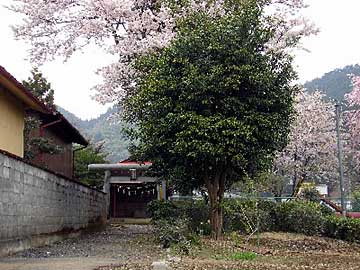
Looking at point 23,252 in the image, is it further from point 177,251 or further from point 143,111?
point 143,111

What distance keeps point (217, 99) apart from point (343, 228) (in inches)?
271

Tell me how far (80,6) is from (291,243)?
11.7 metres

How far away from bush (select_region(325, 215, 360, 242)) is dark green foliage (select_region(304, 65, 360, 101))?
3384 cm

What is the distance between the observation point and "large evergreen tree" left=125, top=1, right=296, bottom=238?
A: 14.5 metres

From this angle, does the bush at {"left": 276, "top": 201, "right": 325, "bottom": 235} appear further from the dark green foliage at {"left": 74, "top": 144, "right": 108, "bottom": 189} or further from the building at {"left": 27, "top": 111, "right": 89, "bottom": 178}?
the dark green foliage at {"left": 74, "top": 144, "right": 108, "bottom": 189}

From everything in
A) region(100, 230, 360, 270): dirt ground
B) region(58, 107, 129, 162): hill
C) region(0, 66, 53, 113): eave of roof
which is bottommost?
region(100, 230, 360, 270): dirt ground

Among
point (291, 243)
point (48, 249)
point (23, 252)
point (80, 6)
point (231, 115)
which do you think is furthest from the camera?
point (80, 6)

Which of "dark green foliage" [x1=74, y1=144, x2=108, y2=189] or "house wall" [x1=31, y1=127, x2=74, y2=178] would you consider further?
"dark green foliage" [x1=74, y1=144, x2=108, y2=189]

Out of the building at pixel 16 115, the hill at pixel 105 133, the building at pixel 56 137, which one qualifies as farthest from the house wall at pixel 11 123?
the hill at pixel 105 133

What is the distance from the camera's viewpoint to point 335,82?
2279 inches

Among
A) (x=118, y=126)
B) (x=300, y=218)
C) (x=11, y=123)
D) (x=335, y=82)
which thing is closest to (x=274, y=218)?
(x=300, y=218)

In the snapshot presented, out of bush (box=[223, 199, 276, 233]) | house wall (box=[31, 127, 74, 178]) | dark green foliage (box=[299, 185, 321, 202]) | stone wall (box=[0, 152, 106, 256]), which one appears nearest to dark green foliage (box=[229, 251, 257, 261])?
stone wall (box=[0, 152, 106, 256])

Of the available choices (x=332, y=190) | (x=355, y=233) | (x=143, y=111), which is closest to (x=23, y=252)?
(x=143, y=111)

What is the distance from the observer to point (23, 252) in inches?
446
